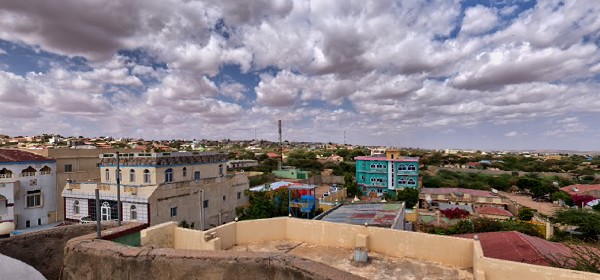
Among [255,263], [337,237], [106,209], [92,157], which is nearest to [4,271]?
[255,263]

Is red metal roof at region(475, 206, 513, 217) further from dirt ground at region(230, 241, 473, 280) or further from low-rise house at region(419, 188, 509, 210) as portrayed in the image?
dirt ground at region(230, 241, 473, 280)

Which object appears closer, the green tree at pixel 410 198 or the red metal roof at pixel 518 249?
the red metal roof at pixel 518 249

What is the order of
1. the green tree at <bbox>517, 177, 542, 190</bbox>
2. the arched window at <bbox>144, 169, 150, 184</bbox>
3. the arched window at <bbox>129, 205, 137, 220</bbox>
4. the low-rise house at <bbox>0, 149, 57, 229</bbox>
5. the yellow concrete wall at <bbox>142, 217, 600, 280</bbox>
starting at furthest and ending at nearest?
the green tree at <bbox>517, 177, 542, 190</bbox> → the arched window at <bbox>144, 169, 150, 184</bbox> → the low-rise house at <bbox>0, 149, 57, 229</bbox> → the arched window at <bbox>129, 205, 137, 220</bbox> → the yellow concrete wall at <bbox>142, 217, 600, 280</bbox>

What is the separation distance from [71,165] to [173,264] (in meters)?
26.5

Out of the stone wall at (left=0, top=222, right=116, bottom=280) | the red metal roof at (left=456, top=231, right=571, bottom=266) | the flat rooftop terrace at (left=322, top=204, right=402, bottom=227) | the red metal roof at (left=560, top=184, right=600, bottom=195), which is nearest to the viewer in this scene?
the stone wall at (left=0, top=222, right=116, bottom=280)

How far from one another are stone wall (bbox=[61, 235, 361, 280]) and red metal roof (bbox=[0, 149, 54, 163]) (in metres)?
22.3

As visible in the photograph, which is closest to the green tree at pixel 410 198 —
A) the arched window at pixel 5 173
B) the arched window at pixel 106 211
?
the arched window at pixel 106 211

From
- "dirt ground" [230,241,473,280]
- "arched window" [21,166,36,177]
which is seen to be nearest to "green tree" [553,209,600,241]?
"dirt ground" [230,241,473,280]

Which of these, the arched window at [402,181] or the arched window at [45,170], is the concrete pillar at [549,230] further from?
the arched window at [45,170]

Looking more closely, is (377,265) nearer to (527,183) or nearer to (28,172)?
(28,172)

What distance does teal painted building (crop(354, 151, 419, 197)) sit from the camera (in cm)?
4759

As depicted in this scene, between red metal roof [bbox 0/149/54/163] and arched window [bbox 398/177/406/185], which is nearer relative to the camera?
red metal roof [bbox 0/149/54/163]

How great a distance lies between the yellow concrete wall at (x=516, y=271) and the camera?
6.73 metres

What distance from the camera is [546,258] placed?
10969 millimetres
